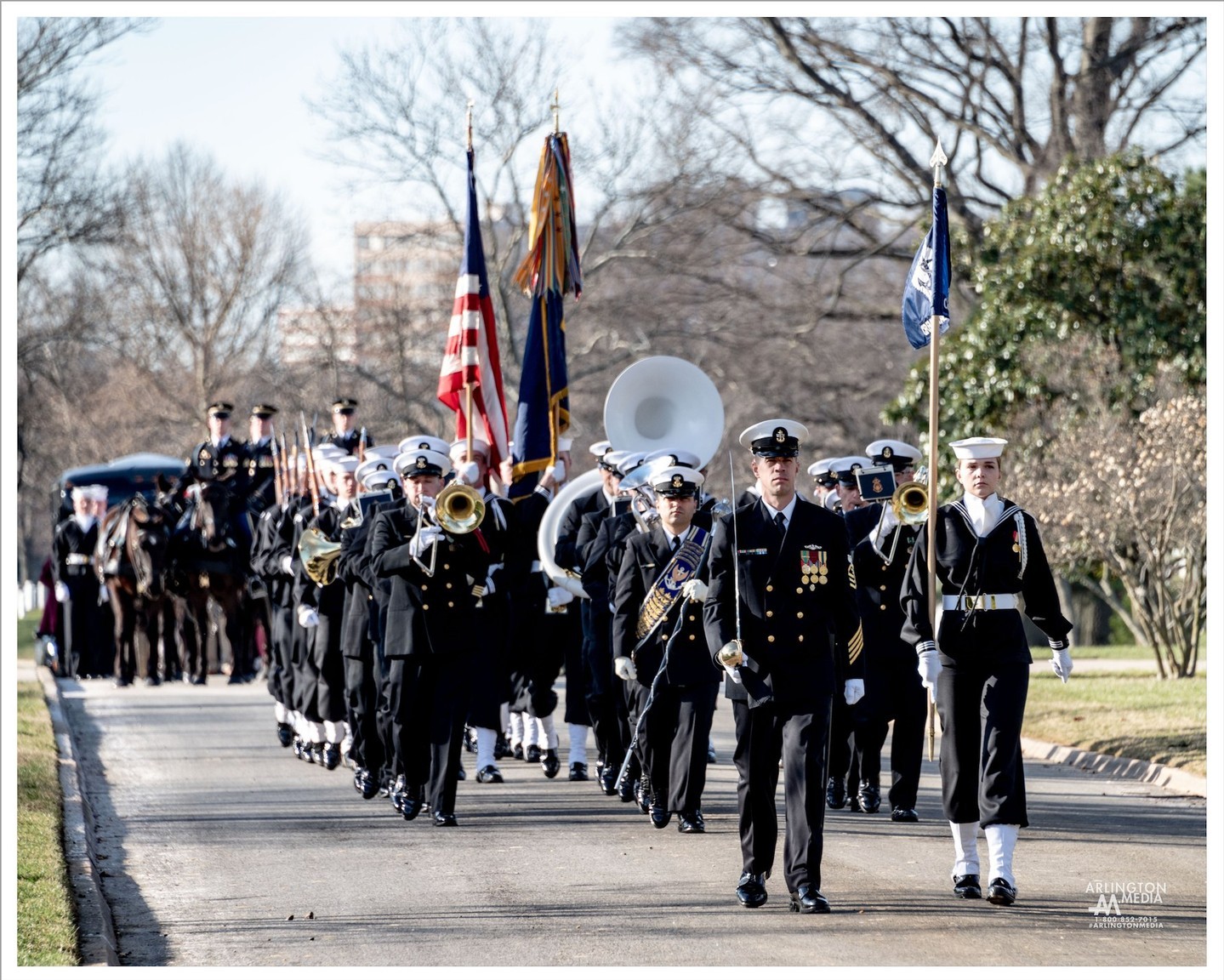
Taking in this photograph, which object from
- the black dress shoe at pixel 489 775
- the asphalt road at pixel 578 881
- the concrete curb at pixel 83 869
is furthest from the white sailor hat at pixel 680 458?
the concrete curb at pixel 83 869

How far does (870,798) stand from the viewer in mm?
11000

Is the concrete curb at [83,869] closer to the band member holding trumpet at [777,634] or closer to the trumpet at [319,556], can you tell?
the trumpet at [319,556]

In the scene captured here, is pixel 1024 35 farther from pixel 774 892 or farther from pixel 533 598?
pixel 774 892

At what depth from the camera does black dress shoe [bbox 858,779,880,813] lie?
10977mm

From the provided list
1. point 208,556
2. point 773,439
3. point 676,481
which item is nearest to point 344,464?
point 676,481

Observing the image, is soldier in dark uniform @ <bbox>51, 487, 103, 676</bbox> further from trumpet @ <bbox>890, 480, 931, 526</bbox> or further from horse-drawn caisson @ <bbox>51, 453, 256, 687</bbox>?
trumpet @ <bbox>890, 480, 931, 526</bbox>

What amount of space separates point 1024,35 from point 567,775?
18781mm

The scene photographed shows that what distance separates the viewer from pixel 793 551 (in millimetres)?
8273

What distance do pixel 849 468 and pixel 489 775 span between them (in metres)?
3.00

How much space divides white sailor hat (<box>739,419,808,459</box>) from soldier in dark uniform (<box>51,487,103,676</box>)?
542 inches

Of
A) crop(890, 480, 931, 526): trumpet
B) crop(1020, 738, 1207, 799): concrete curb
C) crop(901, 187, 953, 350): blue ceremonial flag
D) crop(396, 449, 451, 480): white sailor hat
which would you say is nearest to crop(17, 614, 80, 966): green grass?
crop(396, 449, 451, 480): white sailor hat

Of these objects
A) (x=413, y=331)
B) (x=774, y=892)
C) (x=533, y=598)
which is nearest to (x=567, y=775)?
(x=533, y=598)

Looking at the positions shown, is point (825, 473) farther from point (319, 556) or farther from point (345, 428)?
point (345, 428)

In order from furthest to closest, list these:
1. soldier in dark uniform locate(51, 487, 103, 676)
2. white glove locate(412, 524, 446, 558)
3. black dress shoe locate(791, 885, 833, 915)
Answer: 1. soldier in dark uniform locate(51, 487, 103, 676)
2. white glove locate(412, 524, 446, 558)
3. black dress shoe locate(791, 885, 833, 915)
